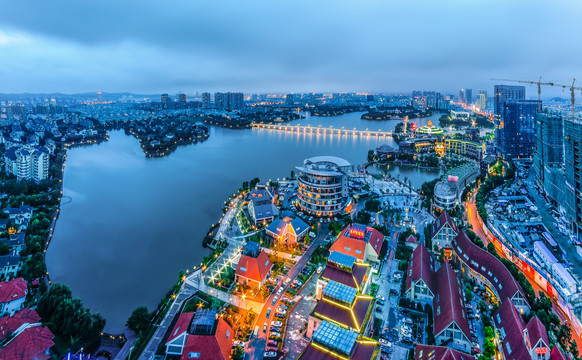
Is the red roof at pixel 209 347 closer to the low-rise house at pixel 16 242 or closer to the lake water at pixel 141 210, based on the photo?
the lake water at pixel 141 210

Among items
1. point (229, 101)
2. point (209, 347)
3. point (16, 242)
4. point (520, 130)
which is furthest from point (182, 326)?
point (229, 101)

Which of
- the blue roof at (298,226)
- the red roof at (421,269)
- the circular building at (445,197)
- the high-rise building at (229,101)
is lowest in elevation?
the red roof at (421,269)

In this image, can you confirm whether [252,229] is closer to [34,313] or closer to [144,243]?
[144,243]

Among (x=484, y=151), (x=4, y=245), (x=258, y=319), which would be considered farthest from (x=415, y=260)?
(x=484, y=151)

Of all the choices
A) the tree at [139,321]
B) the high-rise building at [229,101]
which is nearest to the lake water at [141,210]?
the tree at [139,321]

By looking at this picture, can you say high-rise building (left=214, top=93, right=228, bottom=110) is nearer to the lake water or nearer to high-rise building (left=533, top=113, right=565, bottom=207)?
the lake water

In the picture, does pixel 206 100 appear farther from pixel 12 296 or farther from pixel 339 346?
pixel 339 346
